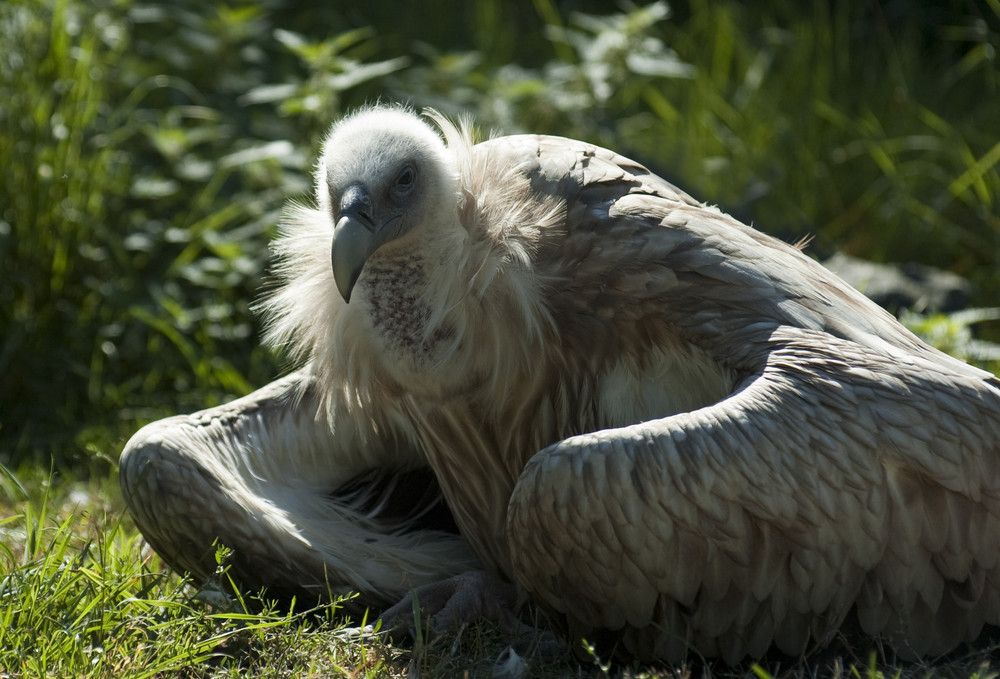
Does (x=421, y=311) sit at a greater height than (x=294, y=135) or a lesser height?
greater

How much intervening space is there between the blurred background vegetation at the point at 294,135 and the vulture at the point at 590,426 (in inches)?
51.6

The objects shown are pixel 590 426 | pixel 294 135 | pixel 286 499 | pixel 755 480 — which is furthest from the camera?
pixel 294 135

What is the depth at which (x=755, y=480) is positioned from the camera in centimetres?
265

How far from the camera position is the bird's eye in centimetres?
300

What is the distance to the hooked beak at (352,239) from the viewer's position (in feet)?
9.22

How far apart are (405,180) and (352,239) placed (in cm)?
27

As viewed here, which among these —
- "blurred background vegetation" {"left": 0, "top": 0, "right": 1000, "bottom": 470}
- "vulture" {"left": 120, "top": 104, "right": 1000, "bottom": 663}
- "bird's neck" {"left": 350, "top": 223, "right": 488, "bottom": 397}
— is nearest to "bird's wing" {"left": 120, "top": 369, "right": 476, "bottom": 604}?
"vulture" {"left": 120, "top": 104, "right": 1000, "bottom": 663}

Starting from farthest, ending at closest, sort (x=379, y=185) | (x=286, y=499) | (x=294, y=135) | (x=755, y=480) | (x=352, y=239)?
(x=294, y=135) < (x=286, y=499) < (x=379, y=185) < (x=352, y=239) < (x=755, y=480)

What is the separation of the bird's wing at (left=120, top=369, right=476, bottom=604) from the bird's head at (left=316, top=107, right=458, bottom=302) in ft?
2.09

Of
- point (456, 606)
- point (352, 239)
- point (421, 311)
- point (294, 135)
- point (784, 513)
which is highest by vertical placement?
point (352, 239)

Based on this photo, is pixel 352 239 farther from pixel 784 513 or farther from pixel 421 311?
pixel 784 513

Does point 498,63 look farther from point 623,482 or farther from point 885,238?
point 623,482

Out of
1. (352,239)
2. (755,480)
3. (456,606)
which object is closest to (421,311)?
(352,239)

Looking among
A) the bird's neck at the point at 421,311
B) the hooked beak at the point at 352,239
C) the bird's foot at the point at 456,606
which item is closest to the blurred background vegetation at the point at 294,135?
the bird's foot at the point at 456,606
